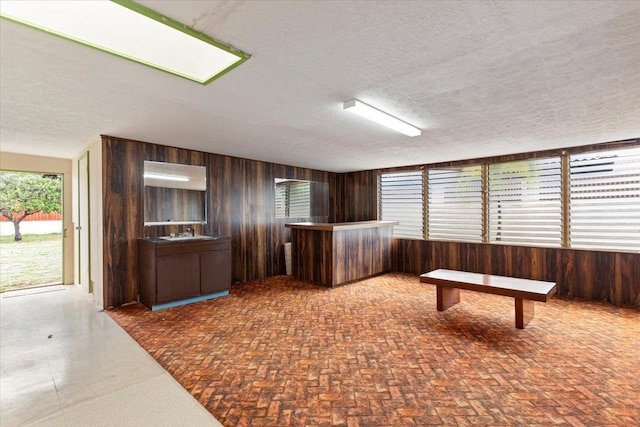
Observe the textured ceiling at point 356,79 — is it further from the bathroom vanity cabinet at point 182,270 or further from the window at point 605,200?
the bathroom vanity cabinet at point 182,270

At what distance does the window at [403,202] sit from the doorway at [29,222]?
7969 millimetres

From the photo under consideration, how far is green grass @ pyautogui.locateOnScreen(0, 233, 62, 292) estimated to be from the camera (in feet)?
18.9

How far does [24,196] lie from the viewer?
923 cm

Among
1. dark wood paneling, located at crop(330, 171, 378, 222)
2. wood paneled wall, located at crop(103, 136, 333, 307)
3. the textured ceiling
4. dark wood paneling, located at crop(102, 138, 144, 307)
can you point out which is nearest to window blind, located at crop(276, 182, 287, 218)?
wood paneled wall, located at crop(103, 136, 333, 307)

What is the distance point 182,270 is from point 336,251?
2.56m

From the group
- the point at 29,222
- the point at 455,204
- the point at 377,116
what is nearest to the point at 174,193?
the point at 377,116

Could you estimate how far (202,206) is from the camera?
5.11 metres

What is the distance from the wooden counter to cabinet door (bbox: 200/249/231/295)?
1521mm

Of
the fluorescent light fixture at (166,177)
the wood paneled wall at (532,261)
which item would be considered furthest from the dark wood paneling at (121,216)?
the wood paneled wall at (532,261)

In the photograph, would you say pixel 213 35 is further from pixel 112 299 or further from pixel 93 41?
pixel 112 299

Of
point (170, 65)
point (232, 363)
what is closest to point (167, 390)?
point (232, 363)

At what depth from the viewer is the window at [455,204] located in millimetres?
5730

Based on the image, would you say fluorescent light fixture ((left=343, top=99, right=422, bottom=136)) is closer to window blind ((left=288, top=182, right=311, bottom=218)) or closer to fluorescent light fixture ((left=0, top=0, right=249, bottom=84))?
fluorescent light fixture ((left=0, top=0, right=249, bottom=84))

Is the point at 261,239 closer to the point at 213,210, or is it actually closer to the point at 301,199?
the point at 213,210
